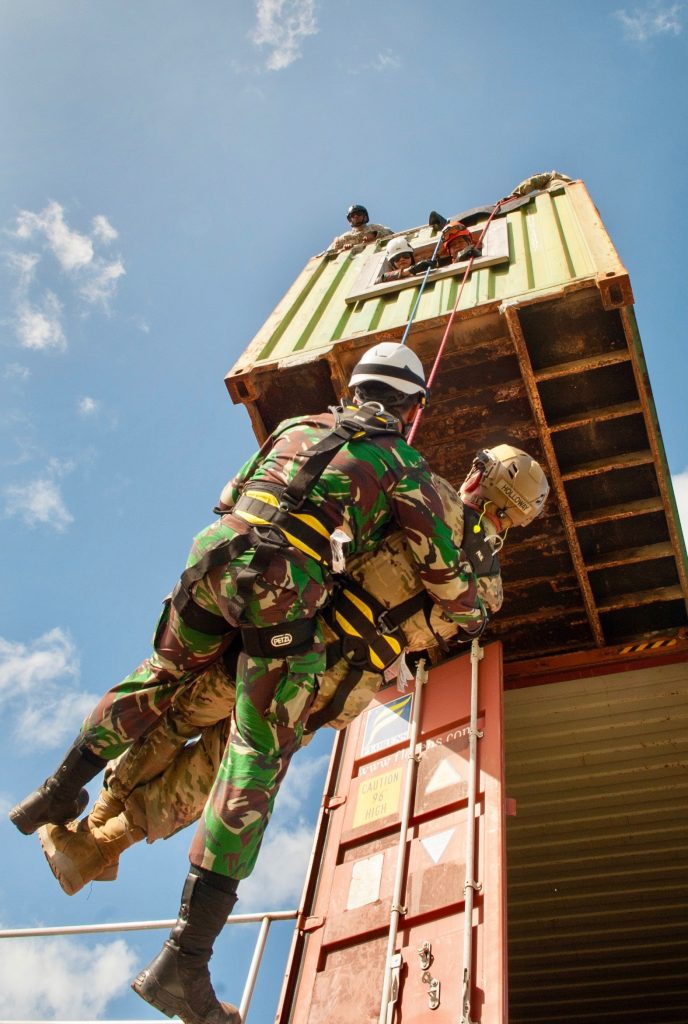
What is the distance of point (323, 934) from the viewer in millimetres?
4836

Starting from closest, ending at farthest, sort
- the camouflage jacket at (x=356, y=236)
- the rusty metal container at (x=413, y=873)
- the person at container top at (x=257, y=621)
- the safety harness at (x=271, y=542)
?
the person at container top at (x=257, y=621) → the safety harness at (x=271, y=542) → the rusty metal container at (x=413, y=873) → the camouflage jacket at (x=356, y=236)

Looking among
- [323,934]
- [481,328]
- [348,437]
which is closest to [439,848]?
[323,934]

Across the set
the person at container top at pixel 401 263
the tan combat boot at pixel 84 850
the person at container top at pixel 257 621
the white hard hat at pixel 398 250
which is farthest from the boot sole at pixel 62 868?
the white hard hat at pixel 398 250

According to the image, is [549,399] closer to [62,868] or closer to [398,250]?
[398,250]

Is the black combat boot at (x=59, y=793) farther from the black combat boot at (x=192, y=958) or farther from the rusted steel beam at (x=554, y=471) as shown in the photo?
the rusted steel beam at (x=554, y=471)

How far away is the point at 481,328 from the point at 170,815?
12.5 feet

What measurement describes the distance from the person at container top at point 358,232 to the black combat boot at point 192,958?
8.04 metres

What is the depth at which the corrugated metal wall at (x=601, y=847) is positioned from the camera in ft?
21.2

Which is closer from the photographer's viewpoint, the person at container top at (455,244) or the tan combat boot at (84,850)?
the tan combat boot at (84,850)

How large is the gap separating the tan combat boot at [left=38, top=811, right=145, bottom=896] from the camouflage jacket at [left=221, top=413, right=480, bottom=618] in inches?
66.1

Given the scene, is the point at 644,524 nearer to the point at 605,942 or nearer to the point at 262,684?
the point at 605,942

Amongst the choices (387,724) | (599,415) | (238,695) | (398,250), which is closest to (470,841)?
(387,724)

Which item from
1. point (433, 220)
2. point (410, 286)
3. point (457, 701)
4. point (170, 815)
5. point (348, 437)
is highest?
point (433, 220)

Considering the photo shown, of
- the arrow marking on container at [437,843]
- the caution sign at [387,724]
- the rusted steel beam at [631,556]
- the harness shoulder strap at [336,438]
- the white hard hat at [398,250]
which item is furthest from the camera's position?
the white hard hat at [398,250]
